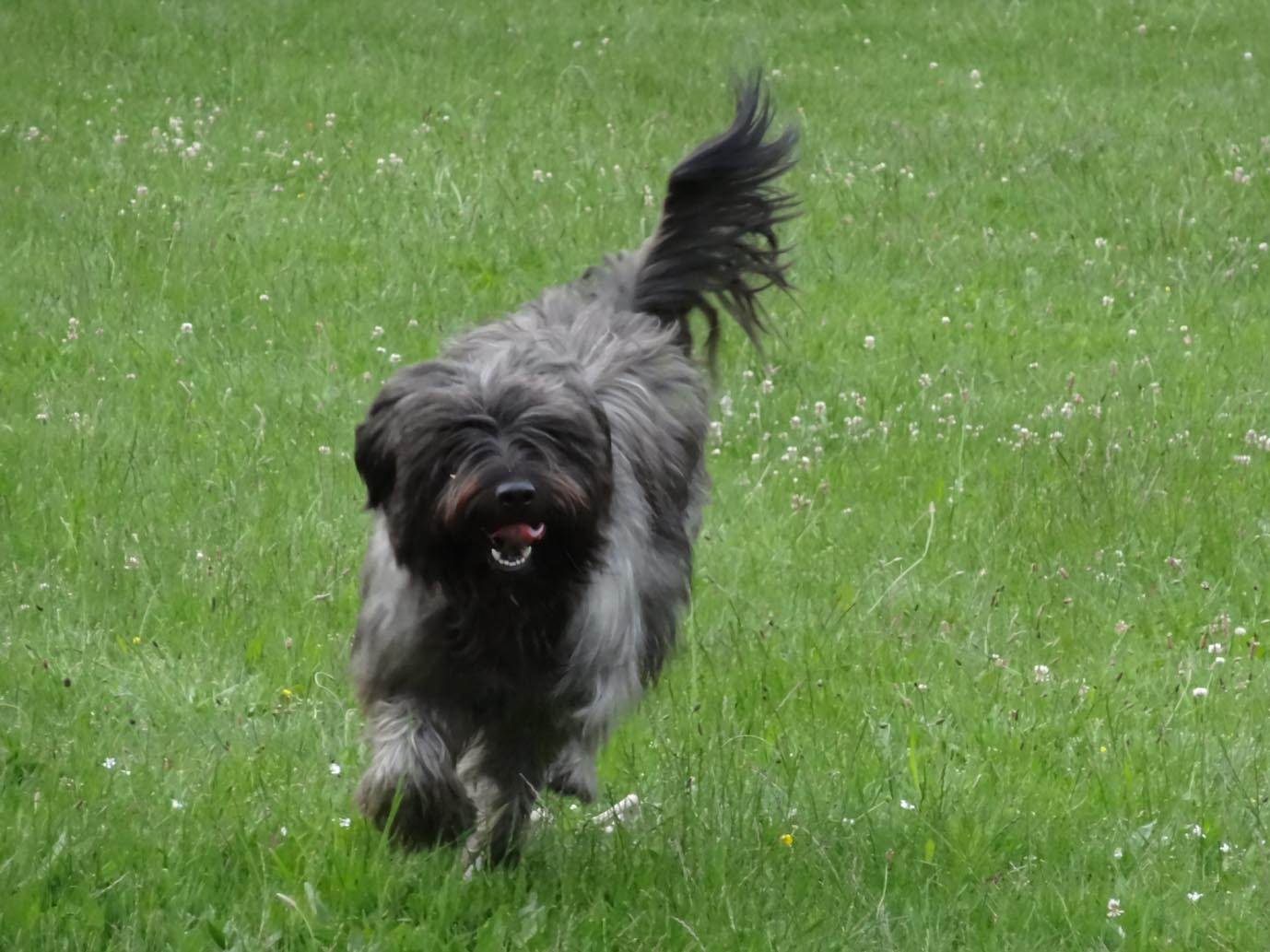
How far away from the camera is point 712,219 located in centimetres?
704

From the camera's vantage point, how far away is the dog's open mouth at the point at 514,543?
4.88 metres

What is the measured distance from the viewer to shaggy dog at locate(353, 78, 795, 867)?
16.1 feet

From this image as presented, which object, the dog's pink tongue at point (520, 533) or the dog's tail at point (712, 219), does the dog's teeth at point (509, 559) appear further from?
the dog's tail at point (712, 219)

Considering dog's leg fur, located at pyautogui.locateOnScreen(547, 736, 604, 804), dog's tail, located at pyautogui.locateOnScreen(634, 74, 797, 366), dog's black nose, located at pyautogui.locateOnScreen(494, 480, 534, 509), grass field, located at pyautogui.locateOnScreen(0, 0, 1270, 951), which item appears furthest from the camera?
dog's tail, located at pyautogui.locateOnScreen(634, 74, 797, 366)

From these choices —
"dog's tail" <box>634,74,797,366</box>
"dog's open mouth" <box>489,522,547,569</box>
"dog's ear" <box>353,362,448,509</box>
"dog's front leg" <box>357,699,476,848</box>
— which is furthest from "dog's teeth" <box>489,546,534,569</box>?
"dog's tail" <box>634,74,797,366</box>

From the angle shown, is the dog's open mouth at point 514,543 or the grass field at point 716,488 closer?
the dog's open mouth at point 514,543

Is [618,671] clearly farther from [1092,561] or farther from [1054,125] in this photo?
[1054,125]

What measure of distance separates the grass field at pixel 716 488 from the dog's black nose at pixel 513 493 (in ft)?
2.97

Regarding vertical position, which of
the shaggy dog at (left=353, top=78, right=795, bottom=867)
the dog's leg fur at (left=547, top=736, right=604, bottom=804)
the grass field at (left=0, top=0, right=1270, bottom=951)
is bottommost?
the grass field at (left=0, top=0, right=1270, bottom=951)

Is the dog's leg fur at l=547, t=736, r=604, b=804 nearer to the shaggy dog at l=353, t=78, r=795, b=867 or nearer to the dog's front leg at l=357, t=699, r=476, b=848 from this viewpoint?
the shaggy dog at l=353, t=78, r=795, b=867

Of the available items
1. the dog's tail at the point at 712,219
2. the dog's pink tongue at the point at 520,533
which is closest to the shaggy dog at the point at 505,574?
the dog's pink tongue at the point at 520,533

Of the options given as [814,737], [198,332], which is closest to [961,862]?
[814,737]

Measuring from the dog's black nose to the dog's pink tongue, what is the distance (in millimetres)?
83

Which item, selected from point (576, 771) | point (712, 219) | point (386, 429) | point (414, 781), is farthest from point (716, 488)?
point (414, 781)
